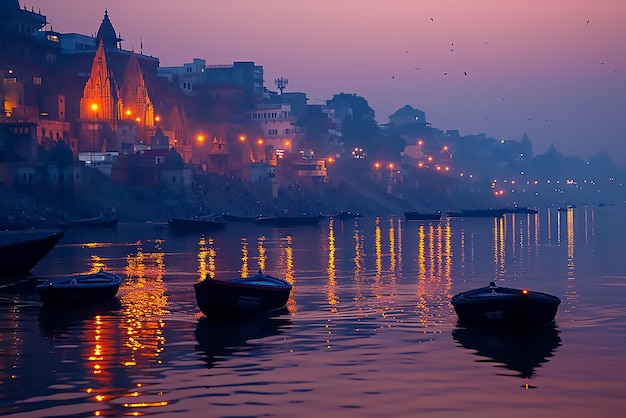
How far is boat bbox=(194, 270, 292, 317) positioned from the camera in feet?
103

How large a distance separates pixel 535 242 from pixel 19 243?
48895 mm

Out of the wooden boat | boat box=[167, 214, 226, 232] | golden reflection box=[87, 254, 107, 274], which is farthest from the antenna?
golden reflection box=[87, 254, 107, 274]

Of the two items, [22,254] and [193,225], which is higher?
[193,225]

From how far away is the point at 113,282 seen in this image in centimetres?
3666

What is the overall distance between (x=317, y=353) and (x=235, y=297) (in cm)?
677

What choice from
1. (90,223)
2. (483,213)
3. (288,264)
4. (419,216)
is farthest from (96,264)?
(483,213)

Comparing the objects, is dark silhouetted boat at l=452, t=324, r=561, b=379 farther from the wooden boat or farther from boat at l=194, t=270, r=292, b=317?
the wooden boat

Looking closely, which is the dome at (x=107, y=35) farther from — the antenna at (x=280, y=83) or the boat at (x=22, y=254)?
the boat at (x=22, y=254)

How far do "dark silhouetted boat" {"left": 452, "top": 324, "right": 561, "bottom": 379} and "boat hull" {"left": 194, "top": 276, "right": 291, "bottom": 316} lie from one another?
6.61 m

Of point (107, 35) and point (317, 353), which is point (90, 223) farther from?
point (317, 353)

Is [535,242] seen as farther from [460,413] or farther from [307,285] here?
[460,413]

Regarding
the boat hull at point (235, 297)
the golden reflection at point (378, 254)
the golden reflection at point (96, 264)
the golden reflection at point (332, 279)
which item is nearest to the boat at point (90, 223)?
the golden reflection at point (378, 254)

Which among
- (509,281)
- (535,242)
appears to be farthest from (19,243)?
(535,242)

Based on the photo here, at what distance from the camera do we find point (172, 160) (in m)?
117
